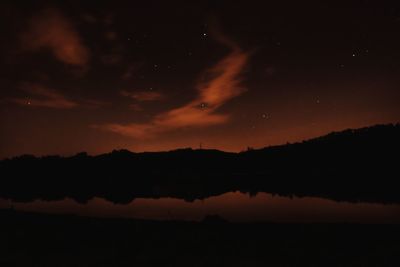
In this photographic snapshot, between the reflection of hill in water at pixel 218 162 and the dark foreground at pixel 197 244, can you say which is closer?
the dark foreground at pixel 197 244

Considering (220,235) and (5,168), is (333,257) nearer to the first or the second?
(220,235)

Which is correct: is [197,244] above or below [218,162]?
below

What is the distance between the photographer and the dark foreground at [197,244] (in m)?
9.64

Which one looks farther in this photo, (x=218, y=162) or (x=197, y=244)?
(x=218, y=162)

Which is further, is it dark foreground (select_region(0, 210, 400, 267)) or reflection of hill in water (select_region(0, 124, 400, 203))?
reflection of hill in water (select_region(0, 124, 400, 203))

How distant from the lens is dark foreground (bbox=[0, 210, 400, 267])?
9.64 m

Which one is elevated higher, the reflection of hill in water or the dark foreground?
the reflection of hill in water

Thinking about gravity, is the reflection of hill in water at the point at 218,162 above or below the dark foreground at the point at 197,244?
above

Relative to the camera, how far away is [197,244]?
38.0 ft

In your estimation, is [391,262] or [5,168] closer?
[391,262]

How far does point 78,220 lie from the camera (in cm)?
1622

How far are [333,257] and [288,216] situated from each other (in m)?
13.5

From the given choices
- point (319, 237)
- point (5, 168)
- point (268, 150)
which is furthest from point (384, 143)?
point (5, 168)

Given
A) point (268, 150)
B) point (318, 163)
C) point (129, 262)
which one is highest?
point (268, 150)
